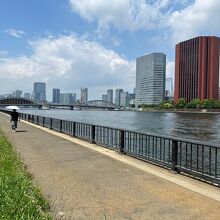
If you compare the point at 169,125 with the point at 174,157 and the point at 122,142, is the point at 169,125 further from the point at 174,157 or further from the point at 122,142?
Answer: the point at 174,157

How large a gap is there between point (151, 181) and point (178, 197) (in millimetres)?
1449

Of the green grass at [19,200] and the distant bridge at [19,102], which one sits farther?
the distant bridge at [19,102]

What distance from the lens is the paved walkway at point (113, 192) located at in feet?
20.5

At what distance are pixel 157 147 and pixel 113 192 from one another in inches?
439

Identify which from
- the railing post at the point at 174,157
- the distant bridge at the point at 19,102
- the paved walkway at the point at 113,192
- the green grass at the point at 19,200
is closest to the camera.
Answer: the green grass at the point at 19,200

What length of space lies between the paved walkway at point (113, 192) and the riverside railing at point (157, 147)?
1.17 ft

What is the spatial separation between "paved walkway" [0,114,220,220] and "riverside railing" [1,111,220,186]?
356 millimetres

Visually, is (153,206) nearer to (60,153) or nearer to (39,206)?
(39,206)

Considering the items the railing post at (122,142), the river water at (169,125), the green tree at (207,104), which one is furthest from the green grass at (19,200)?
the green tree at (207,104)

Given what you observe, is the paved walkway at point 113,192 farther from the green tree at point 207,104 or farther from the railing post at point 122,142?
the green tree at point 207,104

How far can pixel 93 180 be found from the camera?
8766 millimetres

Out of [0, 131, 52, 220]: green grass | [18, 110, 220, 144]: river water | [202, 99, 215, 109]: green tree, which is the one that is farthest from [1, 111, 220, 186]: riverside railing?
[202, 99, 215, 109]: green tree

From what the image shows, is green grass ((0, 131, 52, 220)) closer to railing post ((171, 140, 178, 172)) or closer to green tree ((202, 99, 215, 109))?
railing post ((171, 140, 178, 172))

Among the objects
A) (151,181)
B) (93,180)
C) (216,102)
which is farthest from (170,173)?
(216,102)
